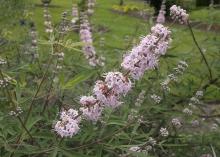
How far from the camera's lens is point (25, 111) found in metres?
3.69

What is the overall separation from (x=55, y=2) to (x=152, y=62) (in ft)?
77.1

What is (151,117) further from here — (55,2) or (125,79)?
(55,2)

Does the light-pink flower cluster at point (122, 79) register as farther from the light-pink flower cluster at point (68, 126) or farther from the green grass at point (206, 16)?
the green grass at point (206, 16)

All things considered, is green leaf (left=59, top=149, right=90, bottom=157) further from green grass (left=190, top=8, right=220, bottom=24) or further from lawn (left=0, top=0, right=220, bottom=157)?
green grass (left=190, top=8, right=220, bottom=24)

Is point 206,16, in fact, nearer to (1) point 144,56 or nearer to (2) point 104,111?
(2) point 104,111

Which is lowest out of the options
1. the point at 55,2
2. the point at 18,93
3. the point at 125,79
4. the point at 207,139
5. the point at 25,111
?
the point at 55,2

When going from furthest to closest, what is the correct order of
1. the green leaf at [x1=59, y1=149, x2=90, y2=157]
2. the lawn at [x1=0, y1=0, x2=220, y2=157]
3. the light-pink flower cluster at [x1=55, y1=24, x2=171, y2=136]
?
the lawn at [x1=0, y1=0, x2=220, y2=157]
the green leaf at [x1=59, y1=149, x2=90, y2=157]
the light-pink flower cluster at [x1=55, y1=24, x2=171, y2=136]

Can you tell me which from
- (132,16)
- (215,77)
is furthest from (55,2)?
(215,77)

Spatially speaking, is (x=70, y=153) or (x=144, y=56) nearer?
(x=144, y=56)

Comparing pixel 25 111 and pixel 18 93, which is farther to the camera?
pixel 25 111

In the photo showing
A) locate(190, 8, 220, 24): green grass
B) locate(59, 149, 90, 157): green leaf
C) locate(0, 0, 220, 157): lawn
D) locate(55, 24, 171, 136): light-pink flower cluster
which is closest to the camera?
locate(55, 24, 171, 136): light-pink flower cluster

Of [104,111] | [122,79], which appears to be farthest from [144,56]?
[104,111]

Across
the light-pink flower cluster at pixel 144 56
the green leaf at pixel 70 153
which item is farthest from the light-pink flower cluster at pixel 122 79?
the green leaf at pixel 70 153

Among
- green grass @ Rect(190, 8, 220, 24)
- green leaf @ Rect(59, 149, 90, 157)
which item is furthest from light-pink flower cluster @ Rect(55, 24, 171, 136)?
green grass @ Rect(190, 8, 220, 24)
